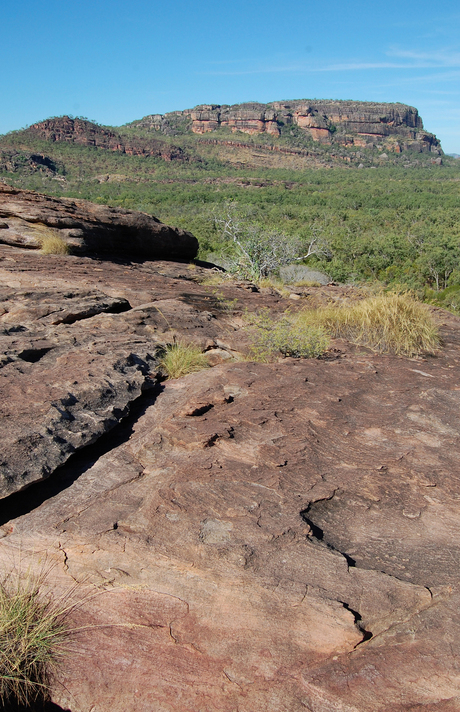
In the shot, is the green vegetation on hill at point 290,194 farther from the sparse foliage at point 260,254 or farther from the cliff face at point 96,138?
the cliff face at point 96,138

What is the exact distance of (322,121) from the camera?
124 m

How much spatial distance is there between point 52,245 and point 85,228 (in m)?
1.22

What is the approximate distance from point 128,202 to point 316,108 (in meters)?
108

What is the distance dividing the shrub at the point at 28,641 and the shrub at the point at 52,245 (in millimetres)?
6761

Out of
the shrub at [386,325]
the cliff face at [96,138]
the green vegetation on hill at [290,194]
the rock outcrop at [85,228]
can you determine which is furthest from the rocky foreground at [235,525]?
the cliff face at [96,138]

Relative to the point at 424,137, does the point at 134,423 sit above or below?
below

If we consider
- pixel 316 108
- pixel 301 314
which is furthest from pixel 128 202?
pixel 316 108

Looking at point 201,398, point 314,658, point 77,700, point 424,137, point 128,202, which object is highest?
point 424,137

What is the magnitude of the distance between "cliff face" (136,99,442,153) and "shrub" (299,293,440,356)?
389ft

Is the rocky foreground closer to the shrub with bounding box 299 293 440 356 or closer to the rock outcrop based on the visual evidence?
the shrub with bounding box 299 293 440 356

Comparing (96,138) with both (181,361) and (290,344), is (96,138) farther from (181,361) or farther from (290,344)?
(181,361)

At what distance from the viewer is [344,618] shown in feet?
6.29

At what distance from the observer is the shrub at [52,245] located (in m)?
7.94

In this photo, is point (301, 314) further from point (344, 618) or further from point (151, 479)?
point (344, 618)
